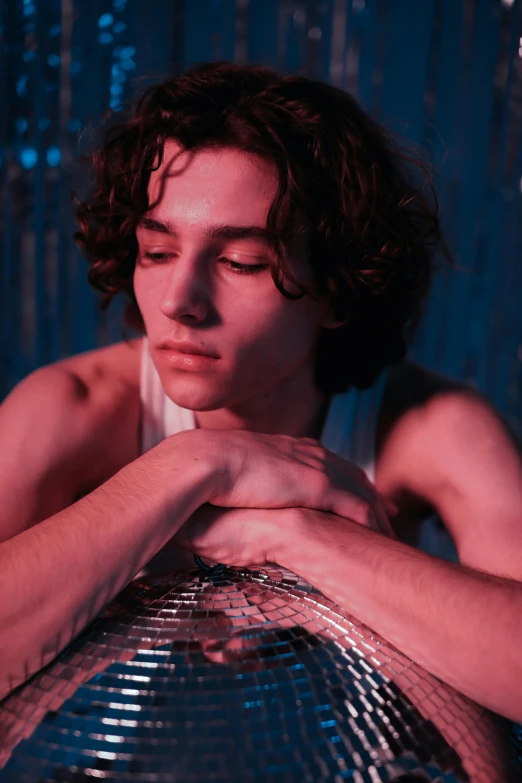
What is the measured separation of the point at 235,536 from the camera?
917 mm

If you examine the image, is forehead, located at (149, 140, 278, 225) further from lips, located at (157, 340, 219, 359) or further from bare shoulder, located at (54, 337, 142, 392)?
bare shoulder, located at (54, 337, 142, 392)

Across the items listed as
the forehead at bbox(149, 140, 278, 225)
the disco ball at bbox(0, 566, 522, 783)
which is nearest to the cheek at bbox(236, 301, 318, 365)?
the forehead at bbox(149, 140, 278, 225)

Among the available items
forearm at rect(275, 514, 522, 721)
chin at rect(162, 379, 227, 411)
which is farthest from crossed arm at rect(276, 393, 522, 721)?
chin at rect(162, 379, 227, 411)

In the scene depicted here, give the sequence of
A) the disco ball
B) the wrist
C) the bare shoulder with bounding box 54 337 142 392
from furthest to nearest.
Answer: the bare shoulder with bounding box 54 337 142 392 → the wrist → the disco ball

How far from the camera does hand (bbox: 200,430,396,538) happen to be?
947mm

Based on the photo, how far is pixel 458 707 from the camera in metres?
0.77

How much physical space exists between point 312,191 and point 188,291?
298 mm

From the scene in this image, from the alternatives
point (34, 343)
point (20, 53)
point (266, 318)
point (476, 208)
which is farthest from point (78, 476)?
point (476, 208)

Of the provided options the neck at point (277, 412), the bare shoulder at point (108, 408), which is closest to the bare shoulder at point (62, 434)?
the bare shoulder at point (108, 408)

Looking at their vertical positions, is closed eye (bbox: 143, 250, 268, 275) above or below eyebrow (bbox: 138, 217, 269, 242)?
below

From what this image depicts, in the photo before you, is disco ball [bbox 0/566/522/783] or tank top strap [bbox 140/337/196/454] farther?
tank top strap [bbox 140/337/196/454]

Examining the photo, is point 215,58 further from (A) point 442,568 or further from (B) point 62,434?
(A) point 442,568

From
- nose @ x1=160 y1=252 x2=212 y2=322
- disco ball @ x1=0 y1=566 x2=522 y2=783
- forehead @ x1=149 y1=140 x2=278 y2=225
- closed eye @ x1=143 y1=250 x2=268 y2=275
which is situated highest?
forehead @ x1=149 y1=140 x2=278 y2=225

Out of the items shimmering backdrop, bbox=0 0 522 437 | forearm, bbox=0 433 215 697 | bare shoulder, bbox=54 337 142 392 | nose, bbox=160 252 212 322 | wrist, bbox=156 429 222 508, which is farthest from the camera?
shimmering backdrop, bbox=0 0 522 437
